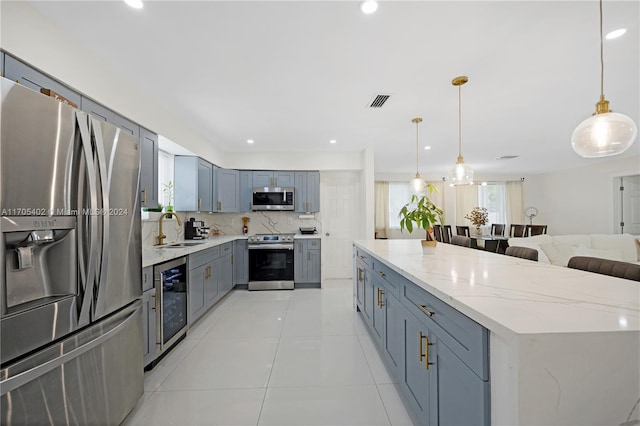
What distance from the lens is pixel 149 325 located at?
6.95ft

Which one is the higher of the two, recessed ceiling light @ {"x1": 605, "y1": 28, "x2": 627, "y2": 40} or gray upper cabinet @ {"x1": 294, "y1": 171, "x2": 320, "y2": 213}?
recessed ceiling light @ {"x1": 605, "y1": 28, "x2": 627, "y2": 40}

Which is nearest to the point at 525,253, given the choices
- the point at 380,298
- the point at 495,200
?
the point at 380,298

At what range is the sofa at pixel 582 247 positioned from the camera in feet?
13.4

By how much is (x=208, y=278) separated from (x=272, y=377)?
5.73 ft

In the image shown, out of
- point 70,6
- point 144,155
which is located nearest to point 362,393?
point 144,155

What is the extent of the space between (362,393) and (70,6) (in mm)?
3072

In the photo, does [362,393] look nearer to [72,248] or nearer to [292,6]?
[72,248]

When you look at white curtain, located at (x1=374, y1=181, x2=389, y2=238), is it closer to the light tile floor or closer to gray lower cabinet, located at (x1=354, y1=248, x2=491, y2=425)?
the light tile floor

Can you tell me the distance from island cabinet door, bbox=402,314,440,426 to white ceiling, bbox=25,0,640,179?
6.08 feet

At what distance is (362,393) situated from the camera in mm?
1886

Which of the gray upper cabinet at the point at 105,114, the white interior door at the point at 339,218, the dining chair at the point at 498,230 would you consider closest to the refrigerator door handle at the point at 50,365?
the gray upper cabinet at the point at 105,114

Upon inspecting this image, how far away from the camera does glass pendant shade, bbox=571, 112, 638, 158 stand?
1440 mm

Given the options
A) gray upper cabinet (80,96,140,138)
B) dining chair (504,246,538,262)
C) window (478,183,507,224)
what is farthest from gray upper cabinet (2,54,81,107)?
window (478,183,507,224)

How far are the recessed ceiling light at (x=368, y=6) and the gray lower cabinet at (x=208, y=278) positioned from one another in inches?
106
